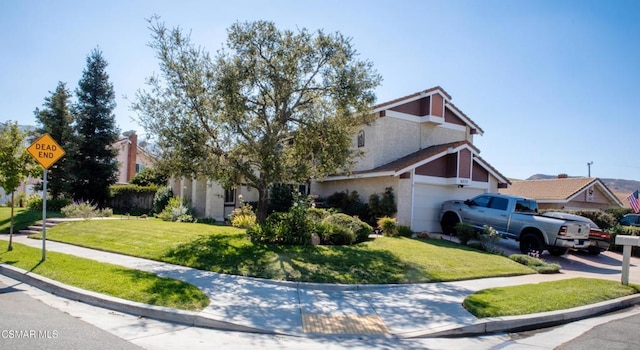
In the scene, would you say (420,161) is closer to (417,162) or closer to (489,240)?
(417,162)

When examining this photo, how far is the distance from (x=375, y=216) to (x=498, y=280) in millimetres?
8445

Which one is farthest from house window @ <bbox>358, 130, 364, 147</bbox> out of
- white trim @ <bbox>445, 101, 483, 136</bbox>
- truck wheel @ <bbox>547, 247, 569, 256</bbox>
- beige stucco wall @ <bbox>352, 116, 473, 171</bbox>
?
truck wheel @ <bbox>547, 247, 569, 256</bbox>

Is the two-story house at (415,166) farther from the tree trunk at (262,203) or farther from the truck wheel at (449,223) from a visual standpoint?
the tree trunk at (262,203)

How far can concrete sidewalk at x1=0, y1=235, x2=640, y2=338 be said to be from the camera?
6.37 meters

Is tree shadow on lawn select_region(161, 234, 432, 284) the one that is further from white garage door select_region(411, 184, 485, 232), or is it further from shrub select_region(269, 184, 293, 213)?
shrub select_region(269, 184, 293, 213)

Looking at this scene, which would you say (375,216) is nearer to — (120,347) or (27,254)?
(27,254)

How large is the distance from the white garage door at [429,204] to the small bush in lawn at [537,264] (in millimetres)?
5724

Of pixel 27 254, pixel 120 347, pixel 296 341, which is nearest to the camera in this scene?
pixel 120 347

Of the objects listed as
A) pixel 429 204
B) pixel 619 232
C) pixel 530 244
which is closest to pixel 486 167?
pixel 429 204

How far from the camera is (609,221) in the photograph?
19562 millimetres

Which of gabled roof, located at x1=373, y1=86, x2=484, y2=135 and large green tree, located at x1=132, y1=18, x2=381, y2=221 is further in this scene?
gabled roof, located at x1=373, y1=86, x2=484, y2=135

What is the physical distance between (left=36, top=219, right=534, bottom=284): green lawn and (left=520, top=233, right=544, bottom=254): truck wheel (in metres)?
2.20

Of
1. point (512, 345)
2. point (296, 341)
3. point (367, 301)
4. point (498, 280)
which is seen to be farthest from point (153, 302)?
point (498, 280)

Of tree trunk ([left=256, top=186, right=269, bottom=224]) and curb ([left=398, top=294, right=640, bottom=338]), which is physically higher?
tree trunk ([left=256, top=186, right=269, bottom=224])
